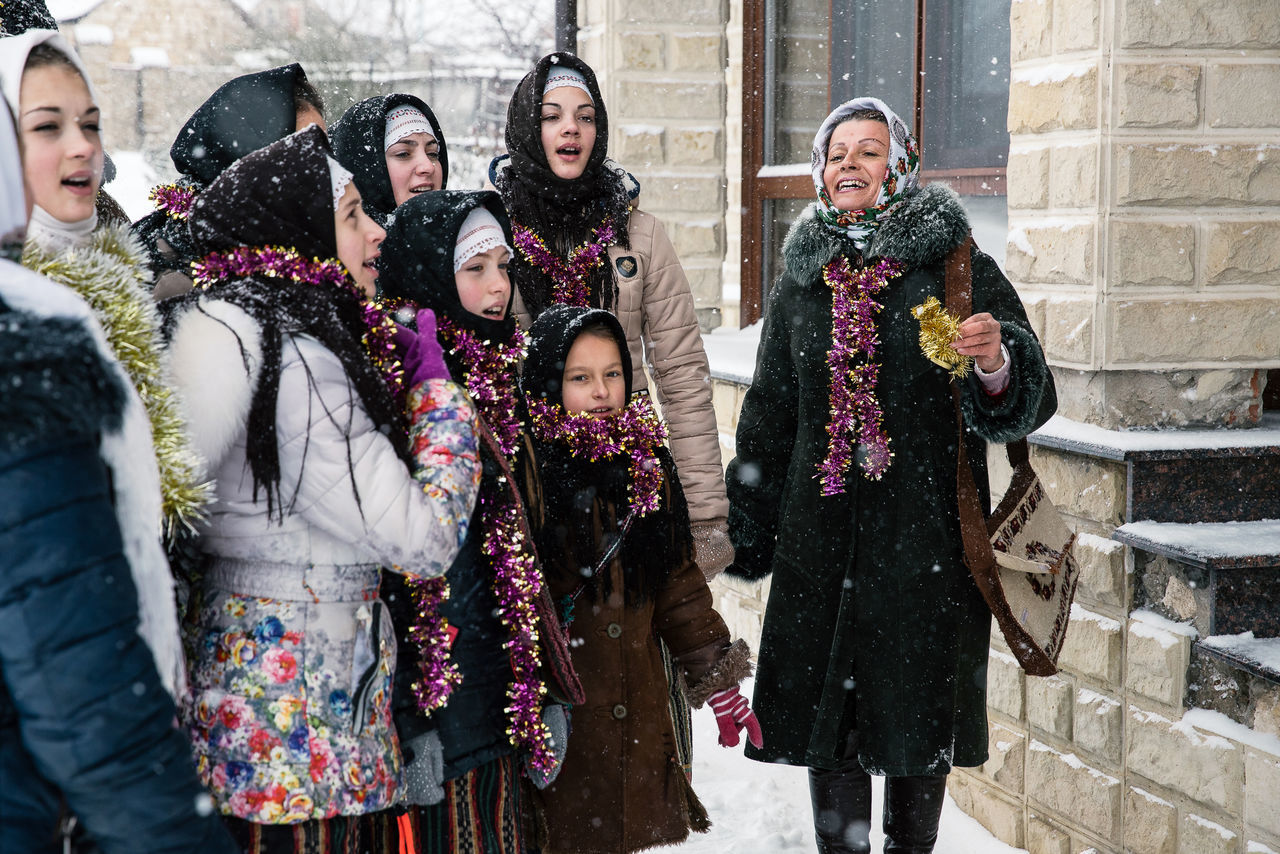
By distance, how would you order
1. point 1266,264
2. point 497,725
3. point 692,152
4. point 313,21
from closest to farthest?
point 497,725, point 1266,264, point 692,152, point 313,21

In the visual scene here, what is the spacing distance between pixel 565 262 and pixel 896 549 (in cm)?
121

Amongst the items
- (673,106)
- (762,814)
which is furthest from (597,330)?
(673,106)

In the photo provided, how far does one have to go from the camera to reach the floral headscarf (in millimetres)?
3053

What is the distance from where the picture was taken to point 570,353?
9.11 feet

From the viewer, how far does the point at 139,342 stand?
5.51ft

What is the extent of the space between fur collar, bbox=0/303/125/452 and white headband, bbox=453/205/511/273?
1.21m

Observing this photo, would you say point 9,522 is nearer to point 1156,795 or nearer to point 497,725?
point 497,725

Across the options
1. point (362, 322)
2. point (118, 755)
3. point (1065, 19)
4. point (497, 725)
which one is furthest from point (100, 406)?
point (1065, 19)

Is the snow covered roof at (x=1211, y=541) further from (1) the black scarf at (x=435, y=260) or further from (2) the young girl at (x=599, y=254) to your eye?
(1) the black scarf at (x=435, y=260)

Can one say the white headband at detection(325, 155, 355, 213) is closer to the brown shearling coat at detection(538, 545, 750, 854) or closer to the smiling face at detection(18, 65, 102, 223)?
the smiling face at detection(18, 65, 102, 223)

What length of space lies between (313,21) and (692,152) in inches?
729

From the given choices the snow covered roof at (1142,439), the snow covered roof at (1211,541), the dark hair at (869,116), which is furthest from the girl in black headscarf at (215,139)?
the snow covered roof at (1211,541)

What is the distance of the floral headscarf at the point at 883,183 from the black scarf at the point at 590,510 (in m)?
0.73

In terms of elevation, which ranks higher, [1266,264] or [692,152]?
[692,152]
